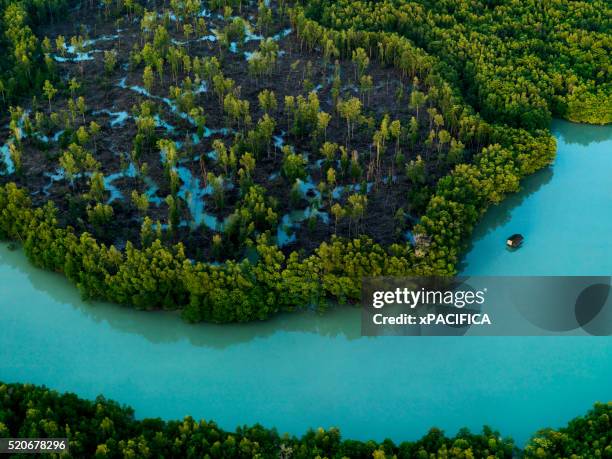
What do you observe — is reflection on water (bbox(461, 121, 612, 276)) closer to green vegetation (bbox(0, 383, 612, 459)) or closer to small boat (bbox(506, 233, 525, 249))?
small boat (bbox(506, 233, 525, 249))

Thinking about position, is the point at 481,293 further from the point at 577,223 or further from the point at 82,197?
→ the point at 82,197

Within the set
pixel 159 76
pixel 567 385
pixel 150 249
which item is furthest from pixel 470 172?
pixel 159 76

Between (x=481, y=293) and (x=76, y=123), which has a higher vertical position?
(x=76, y=123)

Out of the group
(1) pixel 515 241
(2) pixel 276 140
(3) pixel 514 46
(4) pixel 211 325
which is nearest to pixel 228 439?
(4) pixel 211 325

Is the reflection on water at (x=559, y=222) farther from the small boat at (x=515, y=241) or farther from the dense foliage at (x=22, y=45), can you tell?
the dense foliage at (x=22, y=45)
